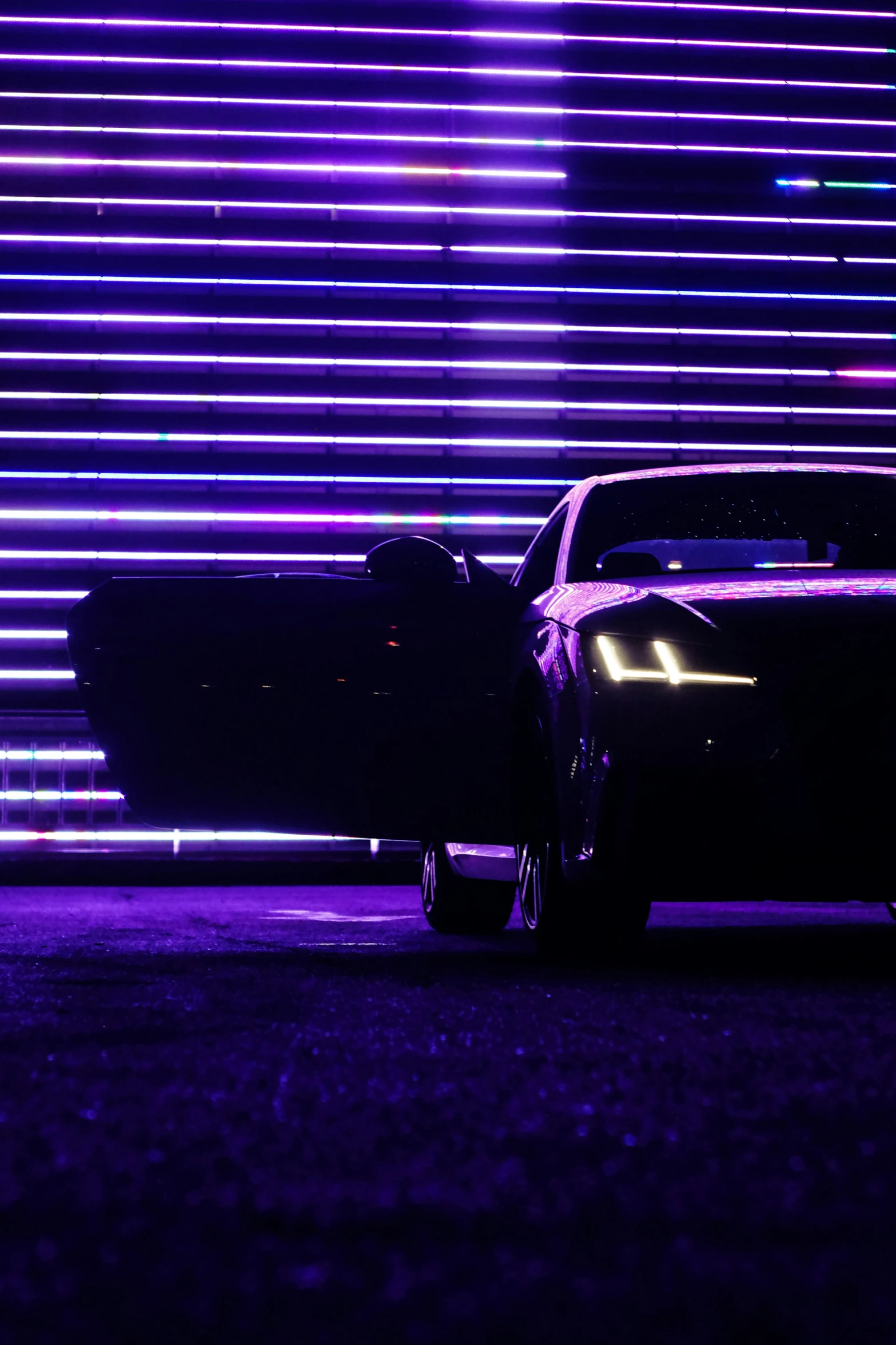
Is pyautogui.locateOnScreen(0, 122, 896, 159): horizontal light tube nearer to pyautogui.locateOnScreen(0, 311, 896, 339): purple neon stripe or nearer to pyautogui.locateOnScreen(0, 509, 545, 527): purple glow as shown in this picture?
pyautogui.locateOnScreen(0, 311, 896, 339): purple neon stripe

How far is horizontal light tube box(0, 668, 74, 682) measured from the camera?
9.84m

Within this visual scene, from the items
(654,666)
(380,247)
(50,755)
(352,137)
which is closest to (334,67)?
(352,137)

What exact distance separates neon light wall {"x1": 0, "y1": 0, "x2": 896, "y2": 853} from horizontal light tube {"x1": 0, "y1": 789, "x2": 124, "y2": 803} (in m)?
1.42

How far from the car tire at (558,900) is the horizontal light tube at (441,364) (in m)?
7.02

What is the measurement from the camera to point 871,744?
129 inches

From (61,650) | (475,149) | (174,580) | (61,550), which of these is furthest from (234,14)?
(174,580)

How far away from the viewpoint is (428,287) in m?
10.7

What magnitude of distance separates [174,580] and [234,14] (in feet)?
26.0

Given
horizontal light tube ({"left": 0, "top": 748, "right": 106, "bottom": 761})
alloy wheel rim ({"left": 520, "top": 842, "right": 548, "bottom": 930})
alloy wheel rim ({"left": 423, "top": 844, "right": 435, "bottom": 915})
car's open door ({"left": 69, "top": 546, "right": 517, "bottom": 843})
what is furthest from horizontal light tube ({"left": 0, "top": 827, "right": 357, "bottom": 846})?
alloy wheel rim ({"left": 520, "top": 842, "right": 548, "bottom": 930})

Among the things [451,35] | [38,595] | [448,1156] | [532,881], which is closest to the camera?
[448,1156]

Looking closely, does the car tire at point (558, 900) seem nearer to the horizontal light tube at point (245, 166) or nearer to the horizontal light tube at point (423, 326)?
the horizontal light tube at point (423, 326)

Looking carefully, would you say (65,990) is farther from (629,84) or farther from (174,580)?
(629,84)

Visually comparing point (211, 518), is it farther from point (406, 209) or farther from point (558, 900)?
point (558, 900)

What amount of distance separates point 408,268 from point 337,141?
3.49 feet
